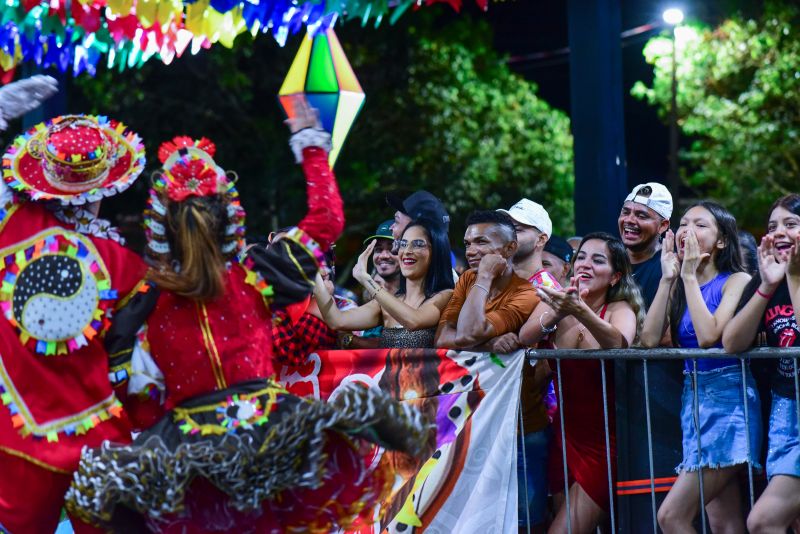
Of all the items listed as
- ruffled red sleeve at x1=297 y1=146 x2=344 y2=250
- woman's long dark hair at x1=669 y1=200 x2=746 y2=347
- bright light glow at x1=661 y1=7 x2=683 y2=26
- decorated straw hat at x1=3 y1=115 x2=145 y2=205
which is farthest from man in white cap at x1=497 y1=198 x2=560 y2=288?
bright light glow at x1=661 y1=7 x2=683 y2=26

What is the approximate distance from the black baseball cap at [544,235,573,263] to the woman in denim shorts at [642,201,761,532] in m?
1.63

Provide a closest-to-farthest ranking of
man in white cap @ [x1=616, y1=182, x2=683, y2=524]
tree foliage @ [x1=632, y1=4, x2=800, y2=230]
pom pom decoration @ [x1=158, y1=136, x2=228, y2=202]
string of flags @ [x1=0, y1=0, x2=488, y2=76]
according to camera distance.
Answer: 1. pom pom decoration @ [x1=158, y1=136, x2=228, y2=202]
2. man in white cap @ [x1=616, y1=182, x2=683, y2=524]
3. string of flags @ [x1=0, y1=0, x2=488, y2=76]
4. tree foliage @ [x1=632, y1=4, x2=800, y2=230]

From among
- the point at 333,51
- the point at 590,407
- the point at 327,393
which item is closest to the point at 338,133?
the point at 333,51

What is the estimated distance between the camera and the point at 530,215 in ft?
21.1

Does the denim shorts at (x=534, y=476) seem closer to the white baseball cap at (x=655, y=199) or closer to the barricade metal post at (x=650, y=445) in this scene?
the barricade metal post at (x=650, y=445)

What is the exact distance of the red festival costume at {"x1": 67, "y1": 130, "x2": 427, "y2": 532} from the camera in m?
4.12

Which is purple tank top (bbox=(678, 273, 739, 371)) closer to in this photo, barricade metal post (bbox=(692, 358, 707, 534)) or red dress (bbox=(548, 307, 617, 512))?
barricade metal post (bbox=(692, 358, 707, 534))

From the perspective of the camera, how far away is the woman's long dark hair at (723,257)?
218 inches

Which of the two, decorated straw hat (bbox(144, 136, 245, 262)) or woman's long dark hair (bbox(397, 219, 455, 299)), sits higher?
decorated straw hat (bbox(144, 136, 245, 262))

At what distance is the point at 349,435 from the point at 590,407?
1.84 metres

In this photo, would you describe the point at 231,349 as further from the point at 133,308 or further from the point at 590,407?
the point at 590,407

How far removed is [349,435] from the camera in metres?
4.30

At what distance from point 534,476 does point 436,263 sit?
1249mm

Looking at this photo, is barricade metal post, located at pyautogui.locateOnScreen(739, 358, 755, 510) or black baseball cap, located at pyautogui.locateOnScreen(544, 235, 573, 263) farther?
black baseball cap, located at pyautogui.locateOnScreen(544, 235, 573, 263)
